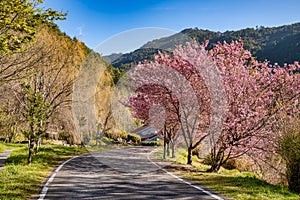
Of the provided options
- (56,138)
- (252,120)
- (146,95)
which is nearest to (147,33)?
(146,95)

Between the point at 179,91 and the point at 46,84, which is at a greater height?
the point at 46,84

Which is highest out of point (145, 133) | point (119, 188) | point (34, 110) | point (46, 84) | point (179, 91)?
point (46, 84)

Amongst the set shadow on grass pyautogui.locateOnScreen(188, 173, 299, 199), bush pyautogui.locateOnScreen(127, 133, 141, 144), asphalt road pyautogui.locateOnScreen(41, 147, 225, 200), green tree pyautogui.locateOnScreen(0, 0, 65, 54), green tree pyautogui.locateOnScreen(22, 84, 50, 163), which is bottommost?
asphalt road pyautogui.locateOnScreen(41, 147, 225, 200)

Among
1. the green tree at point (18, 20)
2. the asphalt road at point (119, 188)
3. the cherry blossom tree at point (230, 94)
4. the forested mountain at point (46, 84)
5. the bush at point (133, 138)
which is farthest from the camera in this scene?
the bush at point (133, 138)

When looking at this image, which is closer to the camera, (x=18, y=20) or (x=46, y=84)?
(x=18, y=20)

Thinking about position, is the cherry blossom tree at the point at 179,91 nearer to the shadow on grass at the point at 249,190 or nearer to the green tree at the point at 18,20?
the shadow on grass at the point at 249,190

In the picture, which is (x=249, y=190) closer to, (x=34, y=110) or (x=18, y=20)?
(x=18, y=20)

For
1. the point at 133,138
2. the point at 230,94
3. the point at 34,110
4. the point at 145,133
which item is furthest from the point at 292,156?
the point at 145,133

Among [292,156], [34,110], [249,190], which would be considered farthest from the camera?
[34,110]

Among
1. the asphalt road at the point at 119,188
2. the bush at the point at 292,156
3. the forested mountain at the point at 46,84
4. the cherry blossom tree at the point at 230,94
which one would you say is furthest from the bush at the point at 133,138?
the bush at the point at 292,156

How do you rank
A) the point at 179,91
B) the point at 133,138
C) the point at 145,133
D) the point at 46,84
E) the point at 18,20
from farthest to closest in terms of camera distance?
the point at 145,133 < the point at 133,138 < the point at 46,84 < the point at 179,91 < the point at 18,20

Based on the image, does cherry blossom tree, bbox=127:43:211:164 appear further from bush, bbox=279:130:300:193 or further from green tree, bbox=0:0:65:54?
green tree, bbox=0:0:65:54

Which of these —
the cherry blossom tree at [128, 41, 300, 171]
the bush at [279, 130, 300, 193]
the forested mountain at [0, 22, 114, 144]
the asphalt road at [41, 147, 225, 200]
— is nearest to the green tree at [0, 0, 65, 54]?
the forested mountain at [0, 22, 114, 144]

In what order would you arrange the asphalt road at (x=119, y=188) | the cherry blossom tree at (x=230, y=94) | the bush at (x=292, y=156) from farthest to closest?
1. the cherry blossom tree at (x=230, y=94)
2. the bush at (x=292, y=156)
3. the asphalt road at (x=119, y=188)
